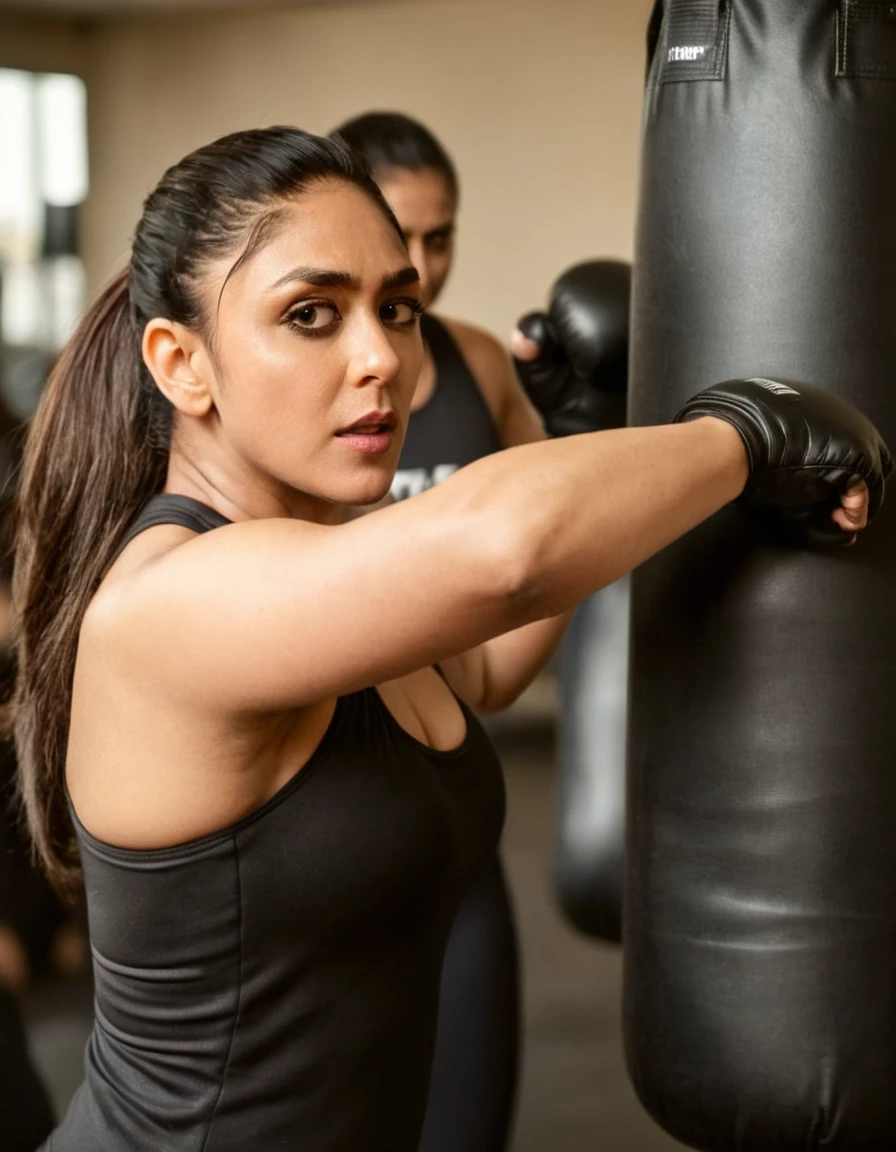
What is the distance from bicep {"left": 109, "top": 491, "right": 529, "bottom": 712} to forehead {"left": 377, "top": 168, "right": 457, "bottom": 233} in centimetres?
144

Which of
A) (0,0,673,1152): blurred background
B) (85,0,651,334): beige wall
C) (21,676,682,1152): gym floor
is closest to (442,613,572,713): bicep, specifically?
(21,676,682,1152): gym floor

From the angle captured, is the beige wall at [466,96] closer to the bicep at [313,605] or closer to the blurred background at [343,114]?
Result: the blurred background at [343,114]

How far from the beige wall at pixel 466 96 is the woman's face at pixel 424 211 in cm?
362

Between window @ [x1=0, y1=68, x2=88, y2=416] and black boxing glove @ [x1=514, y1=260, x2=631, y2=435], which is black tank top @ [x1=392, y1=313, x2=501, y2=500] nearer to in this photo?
black boxing glove @ [x1=514, y1=260, x2=631, y2=435]

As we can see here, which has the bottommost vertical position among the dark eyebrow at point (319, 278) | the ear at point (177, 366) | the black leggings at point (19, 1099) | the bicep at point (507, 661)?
the black leggings at point (19, 1099)

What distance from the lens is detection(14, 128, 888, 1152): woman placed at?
2.96ft

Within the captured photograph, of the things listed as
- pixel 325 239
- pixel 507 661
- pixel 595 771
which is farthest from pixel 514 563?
pixel 595 771

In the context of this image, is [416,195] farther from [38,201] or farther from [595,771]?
[38,201]

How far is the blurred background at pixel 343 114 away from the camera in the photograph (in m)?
5.94

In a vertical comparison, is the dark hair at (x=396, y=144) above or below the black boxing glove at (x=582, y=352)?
above

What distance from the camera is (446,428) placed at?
2.34 m

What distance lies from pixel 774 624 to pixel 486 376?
1349 mm

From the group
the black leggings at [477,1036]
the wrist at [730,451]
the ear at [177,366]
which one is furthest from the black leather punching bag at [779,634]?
the black leggings at [477,1036]

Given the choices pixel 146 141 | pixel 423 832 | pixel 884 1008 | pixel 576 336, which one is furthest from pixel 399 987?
pixel 146 141
